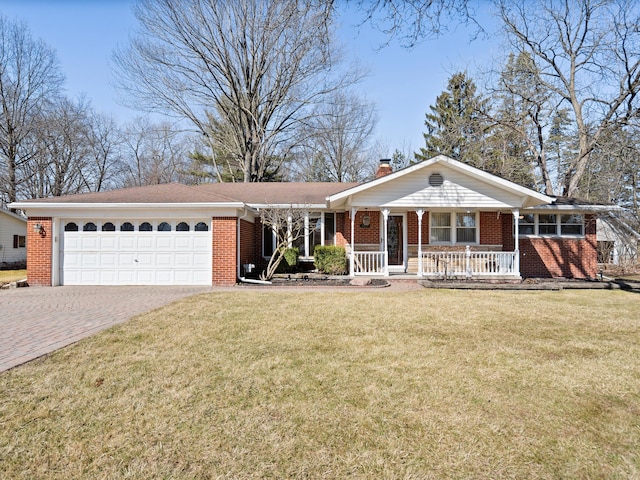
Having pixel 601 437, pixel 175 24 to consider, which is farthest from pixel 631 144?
pixel 175 24

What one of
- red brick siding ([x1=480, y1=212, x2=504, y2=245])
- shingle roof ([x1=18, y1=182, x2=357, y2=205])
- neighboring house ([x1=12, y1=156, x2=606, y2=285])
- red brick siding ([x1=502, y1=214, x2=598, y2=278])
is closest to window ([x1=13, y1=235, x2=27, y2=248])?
shingle roof ([x1=18, y1=182, x2=357, y2=205])

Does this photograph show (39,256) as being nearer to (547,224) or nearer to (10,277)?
(10,277)

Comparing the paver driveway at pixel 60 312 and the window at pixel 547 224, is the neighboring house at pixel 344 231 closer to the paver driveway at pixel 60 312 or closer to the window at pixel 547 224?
the window at pixel 547 224

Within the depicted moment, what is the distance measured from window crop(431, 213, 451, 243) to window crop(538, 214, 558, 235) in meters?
3.95

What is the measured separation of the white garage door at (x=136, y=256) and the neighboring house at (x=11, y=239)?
13.5 metres

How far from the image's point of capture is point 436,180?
13.3m

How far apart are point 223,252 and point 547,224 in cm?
1301

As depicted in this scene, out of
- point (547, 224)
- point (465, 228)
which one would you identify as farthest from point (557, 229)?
point (465, 228)

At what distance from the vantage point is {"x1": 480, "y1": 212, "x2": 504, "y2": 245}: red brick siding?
1447 centimetres

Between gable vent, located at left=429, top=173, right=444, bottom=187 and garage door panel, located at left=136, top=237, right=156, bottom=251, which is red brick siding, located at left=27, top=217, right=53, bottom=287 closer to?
garage door panel, located at left=136, top=237, right=156, bottom=251

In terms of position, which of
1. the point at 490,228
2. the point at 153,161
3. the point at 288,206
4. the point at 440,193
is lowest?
the point at 490,228

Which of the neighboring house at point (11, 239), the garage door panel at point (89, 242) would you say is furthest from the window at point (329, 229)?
the neighboring house at point (11, 239)

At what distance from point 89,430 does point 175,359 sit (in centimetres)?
165

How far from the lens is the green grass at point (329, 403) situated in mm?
2576
